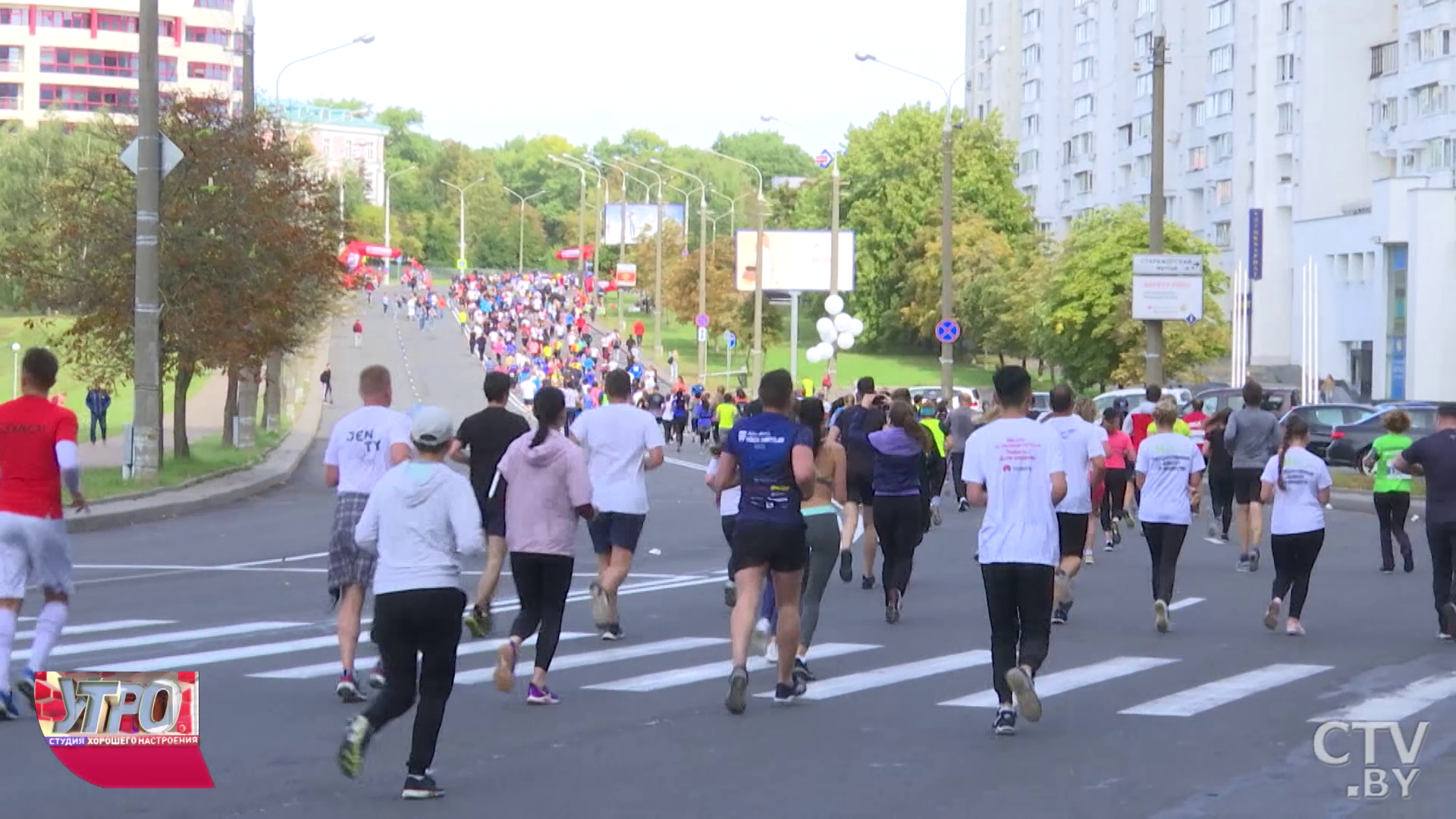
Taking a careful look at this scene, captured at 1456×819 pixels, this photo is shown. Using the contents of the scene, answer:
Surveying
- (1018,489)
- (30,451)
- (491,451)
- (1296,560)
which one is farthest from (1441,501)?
(30,451)

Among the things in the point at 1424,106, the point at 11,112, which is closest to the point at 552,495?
the point at 1424,106

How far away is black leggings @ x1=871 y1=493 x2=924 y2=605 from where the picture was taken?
51.8ft

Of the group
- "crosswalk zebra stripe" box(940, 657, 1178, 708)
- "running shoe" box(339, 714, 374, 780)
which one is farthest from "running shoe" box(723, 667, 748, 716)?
"running shoe" box(339, 714, 374, 780)

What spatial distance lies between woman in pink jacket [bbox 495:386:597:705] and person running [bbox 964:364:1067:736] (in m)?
2.26

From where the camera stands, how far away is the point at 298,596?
17516 millimetres

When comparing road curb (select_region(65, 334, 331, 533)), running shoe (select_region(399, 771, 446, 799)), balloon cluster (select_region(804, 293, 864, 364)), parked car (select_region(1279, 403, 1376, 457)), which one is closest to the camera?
running shoe (select_region(399, 771, 446, 799))

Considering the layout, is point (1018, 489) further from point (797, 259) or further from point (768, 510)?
point (797, 259)

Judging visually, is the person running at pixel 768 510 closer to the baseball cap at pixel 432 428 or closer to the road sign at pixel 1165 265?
the baseball cap at pixel 432 428

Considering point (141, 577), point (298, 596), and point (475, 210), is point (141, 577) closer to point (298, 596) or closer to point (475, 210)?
point (298, 596)

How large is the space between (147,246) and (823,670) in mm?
18296

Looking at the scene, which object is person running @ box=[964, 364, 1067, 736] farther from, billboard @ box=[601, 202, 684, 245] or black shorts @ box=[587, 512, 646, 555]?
billboard @ box=[601, 202, 684, 245]

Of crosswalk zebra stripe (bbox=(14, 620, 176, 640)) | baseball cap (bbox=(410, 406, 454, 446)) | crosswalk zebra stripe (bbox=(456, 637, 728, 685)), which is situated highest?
baseball cap (bbox=(410, 406, 454, 446))

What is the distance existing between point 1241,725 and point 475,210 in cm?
18280

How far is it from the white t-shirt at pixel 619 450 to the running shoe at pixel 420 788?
18.2 ft
